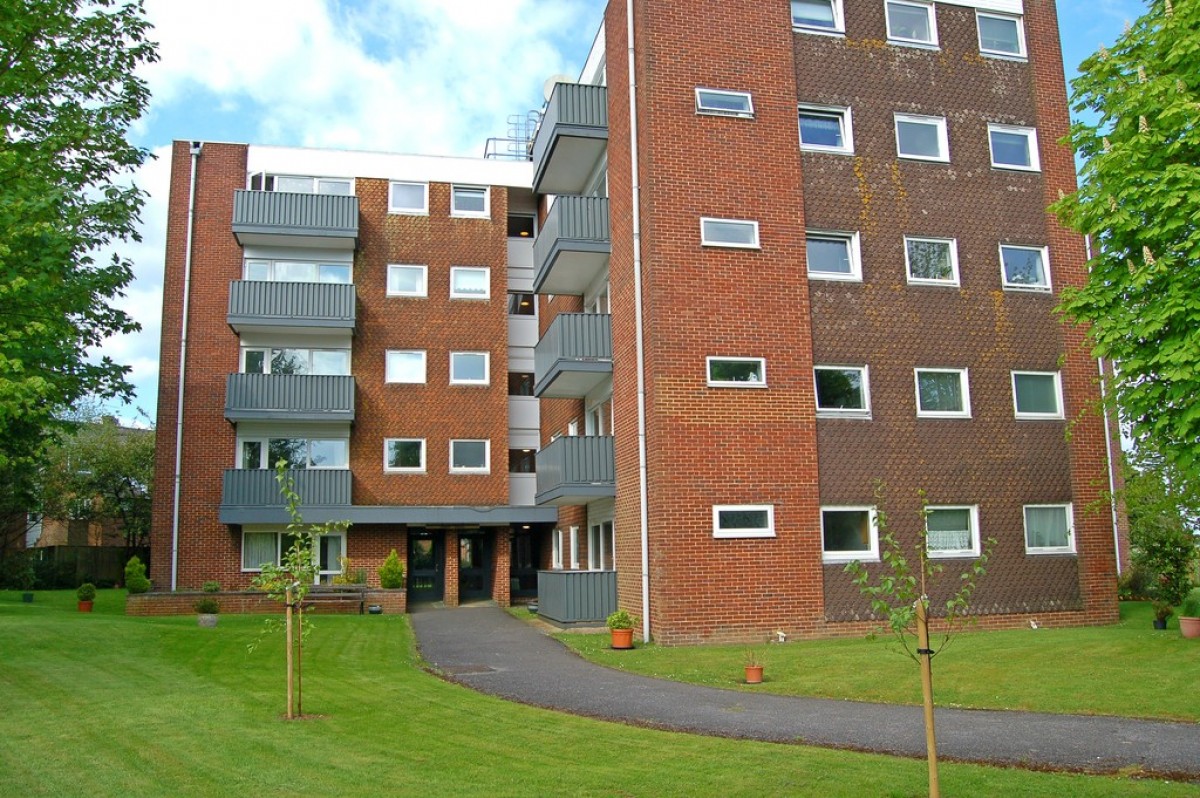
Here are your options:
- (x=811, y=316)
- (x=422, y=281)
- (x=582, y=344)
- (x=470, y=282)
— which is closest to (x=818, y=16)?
(x=811, y=316)

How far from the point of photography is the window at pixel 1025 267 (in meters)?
21.1

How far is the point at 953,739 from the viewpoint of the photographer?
956 centimetres

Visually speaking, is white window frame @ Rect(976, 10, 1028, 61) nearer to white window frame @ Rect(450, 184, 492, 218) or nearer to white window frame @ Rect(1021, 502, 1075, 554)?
white window frame @ Rect(1021, 502, 1075, 554)

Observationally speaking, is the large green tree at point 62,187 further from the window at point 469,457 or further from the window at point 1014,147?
the window at point 1014,147

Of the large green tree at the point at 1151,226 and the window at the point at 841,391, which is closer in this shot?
the large green tree at the point at 1151,226

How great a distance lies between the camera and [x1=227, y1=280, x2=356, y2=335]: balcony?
28.8 m

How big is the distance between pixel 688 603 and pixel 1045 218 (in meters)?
11.4

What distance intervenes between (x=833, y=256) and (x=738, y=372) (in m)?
3.38

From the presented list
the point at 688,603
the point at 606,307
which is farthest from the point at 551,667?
the point at 606,307

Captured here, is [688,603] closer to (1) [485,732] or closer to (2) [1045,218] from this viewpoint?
(1) [485,732]

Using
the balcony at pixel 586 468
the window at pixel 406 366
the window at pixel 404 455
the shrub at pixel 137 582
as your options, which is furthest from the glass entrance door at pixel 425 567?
the balcony at pixel 586 468

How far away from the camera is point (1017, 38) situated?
73.4 feet

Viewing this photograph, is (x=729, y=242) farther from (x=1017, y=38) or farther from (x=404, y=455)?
(x=404, y=455)

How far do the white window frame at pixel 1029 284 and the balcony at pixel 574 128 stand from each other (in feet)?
29.4
